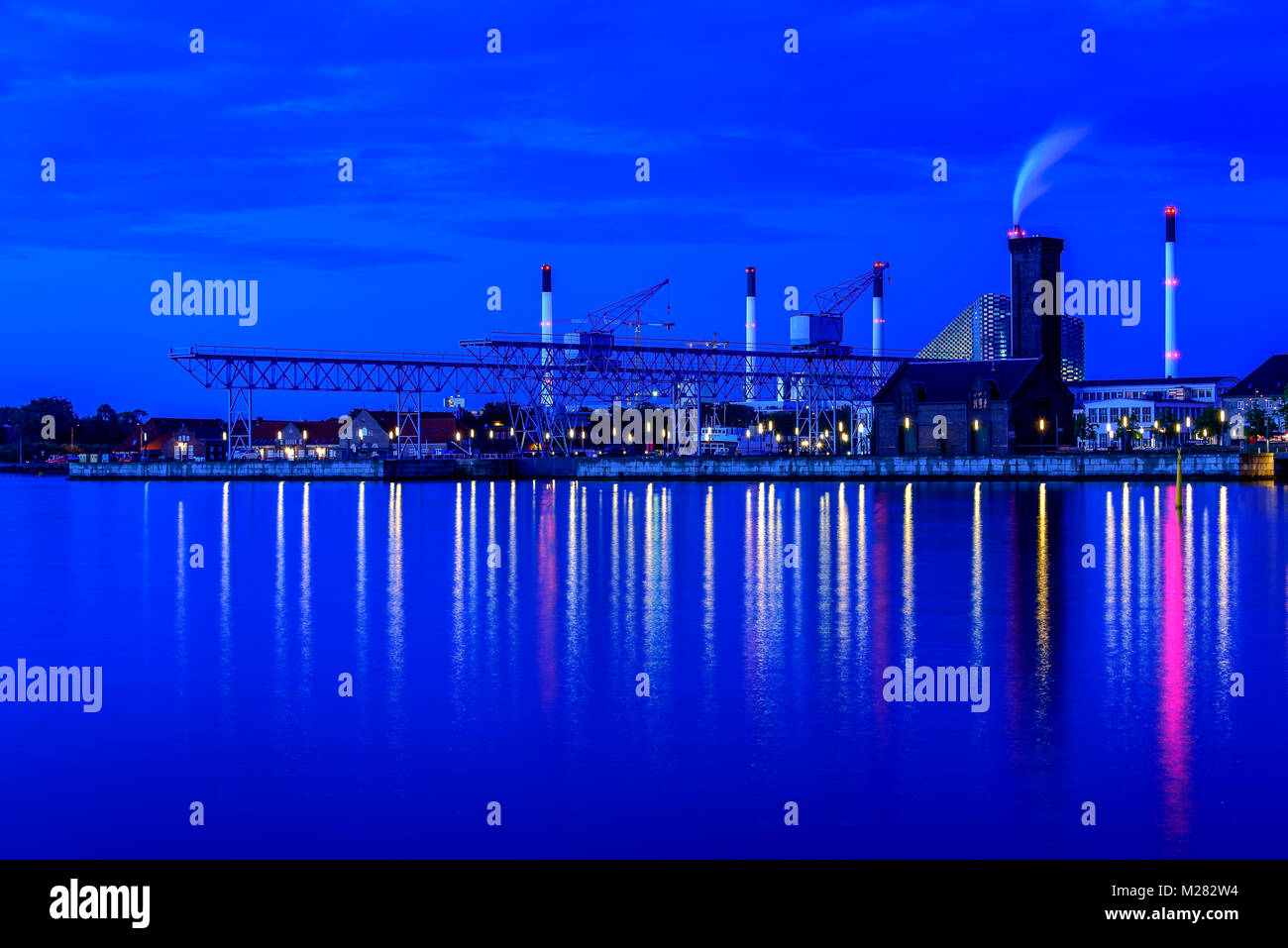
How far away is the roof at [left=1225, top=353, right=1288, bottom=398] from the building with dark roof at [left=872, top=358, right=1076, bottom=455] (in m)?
48.2

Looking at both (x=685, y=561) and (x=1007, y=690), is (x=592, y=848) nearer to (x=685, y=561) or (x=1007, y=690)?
(x=1007, y=690)

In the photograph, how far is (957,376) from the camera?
102062 mm

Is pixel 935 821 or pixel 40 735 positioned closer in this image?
pixel 935 821

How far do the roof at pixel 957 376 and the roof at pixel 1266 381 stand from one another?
51717mm

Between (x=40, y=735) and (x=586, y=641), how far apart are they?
6.90m

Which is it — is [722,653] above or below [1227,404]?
below

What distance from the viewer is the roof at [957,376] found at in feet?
323

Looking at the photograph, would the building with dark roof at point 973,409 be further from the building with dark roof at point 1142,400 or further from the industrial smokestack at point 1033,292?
the building with dark roof at point 1142,400

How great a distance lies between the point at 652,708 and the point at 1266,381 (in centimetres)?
14381

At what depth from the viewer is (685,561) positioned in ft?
94.3

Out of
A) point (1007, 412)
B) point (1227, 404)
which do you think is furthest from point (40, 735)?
point (1227, 404)

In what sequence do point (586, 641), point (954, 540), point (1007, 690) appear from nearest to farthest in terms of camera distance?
point (1007, 690) → point (586, 641) → point (954, 540)

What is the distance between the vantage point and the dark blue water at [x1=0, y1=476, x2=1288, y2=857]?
9125 mm
